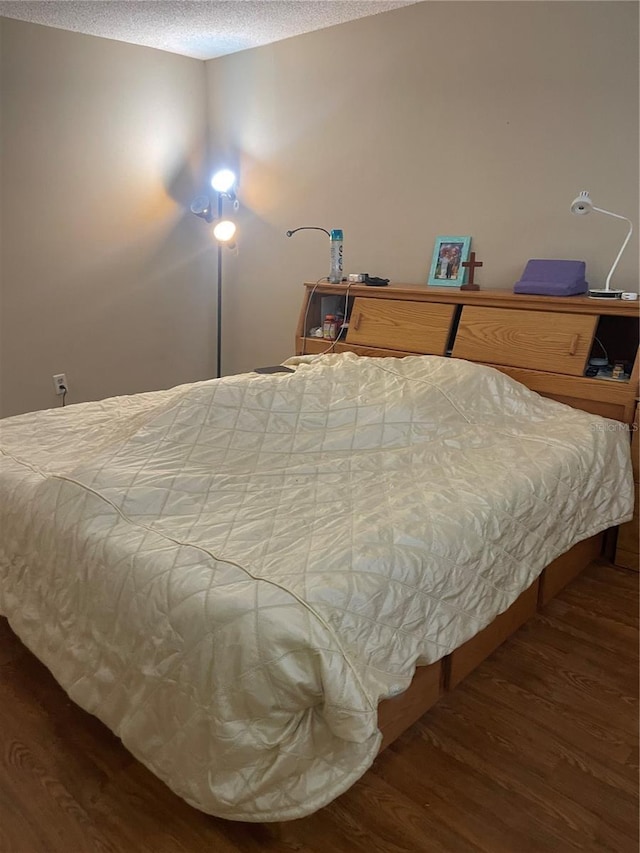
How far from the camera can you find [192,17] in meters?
3.00

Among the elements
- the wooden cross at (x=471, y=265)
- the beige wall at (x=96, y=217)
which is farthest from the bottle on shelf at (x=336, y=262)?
the beige wall at (x=96, y=217)

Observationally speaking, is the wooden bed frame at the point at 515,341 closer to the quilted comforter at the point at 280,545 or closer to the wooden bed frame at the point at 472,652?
the wooden bed frame at the point at 472,652

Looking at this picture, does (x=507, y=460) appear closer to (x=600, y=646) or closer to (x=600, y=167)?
(x=600, y=646)

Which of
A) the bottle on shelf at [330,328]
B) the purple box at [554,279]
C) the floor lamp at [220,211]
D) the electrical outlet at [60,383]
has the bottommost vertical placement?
the electrical outlet at [60,383]

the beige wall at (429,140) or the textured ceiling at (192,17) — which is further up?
the textured ceiling at (192,17)

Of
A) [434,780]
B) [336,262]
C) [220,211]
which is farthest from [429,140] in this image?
[434,780]

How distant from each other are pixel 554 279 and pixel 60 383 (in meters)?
2.55

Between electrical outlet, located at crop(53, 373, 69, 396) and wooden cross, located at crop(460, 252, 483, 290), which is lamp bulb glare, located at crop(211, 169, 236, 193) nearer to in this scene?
electrical outlet, located at crop(53, 373, 69, 396)

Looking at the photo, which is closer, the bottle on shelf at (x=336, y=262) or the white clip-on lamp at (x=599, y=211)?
the white clip-on lamp at (x=599, y=211)

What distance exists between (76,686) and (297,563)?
0.64 metres

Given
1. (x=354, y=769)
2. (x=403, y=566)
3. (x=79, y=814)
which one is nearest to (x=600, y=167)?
(x=403, y=566)

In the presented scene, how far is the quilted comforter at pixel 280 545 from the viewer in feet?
3.94

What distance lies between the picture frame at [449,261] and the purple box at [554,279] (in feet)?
1.23

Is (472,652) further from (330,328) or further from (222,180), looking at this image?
(222,180)
